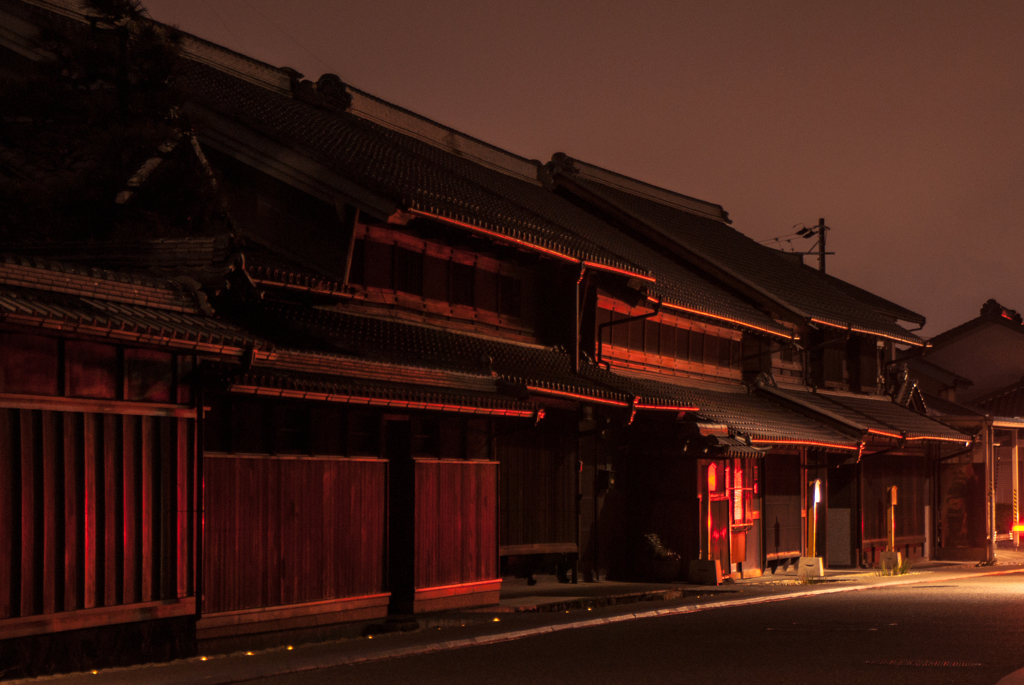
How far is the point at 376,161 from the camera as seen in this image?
20.8 meters

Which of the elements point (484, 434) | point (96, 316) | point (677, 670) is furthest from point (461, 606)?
point (96, 316)

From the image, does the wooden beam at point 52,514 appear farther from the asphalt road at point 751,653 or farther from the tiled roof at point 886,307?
the tiled roof at point 886,307

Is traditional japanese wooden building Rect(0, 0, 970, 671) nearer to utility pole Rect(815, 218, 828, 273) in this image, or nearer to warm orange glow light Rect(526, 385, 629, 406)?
warm orange glow light Rect(526, 385, 629, 406)

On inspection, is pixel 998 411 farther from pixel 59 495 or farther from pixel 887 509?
pixel 59 495

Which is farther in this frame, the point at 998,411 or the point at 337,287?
the point at 998,411

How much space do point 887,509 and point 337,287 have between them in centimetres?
2360

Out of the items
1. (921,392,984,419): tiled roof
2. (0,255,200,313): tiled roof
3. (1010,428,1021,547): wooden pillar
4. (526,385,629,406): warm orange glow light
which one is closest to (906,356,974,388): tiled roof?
(921,392,984,419): tiled roof

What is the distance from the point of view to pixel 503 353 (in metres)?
21.2

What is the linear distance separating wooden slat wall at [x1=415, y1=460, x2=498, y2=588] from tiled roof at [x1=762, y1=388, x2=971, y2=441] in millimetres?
14134

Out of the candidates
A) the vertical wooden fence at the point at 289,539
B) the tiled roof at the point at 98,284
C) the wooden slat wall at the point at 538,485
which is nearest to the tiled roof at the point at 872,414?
the wooden slat wall at the point at 538,485

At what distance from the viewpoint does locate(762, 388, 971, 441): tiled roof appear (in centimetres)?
3142

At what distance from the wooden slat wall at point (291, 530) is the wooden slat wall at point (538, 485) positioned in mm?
4384

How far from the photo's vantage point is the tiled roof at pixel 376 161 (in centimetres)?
1764

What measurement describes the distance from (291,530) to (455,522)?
3786mm
